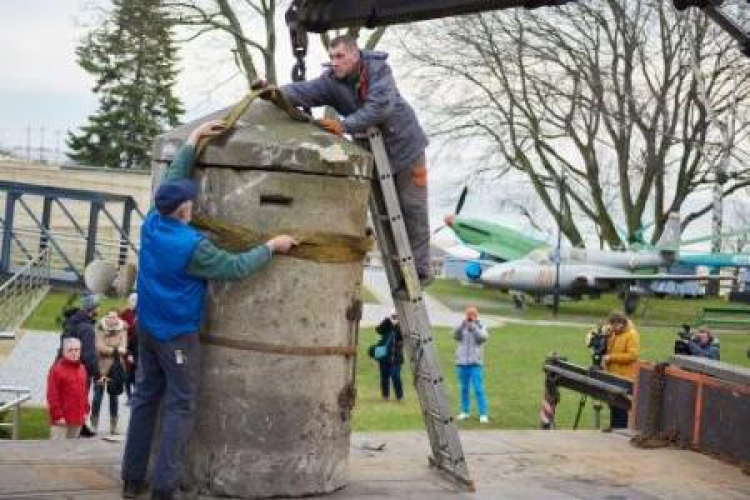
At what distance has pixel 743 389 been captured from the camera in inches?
347

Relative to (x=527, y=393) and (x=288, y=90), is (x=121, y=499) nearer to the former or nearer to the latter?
(x=288, y=90)

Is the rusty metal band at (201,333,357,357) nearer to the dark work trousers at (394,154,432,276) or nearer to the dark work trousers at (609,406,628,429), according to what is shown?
the dark work trousers at (394,154,432,276)

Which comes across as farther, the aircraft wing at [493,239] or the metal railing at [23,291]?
the aircraft wing at [493,239]

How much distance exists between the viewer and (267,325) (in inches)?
256

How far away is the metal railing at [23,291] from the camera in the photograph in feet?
79.2

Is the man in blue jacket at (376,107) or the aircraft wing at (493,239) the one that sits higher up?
the aircraft wing at (493,239)

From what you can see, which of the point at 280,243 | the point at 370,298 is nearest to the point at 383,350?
the point at 280,243

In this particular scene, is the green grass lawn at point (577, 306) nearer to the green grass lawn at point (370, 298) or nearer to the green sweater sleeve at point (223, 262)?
the green grass lawn at point (370, 298)

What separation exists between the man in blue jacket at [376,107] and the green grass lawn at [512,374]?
359 inches

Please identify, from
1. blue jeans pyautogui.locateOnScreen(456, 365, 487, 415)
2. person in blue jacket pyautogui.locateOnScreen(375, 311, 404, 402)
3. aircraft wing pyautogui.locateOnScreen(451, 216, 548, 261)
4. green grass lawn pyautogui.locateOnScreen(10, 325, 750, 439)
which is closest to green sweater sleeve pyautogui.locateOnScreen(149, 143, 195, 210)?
green grass lawn pyautogui.locateOnScreen(10, 325, 750, 439)

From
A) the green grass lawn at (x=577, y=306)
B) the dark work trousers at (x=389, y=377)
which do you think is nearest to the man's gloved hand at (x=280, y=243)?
A: the dark work trousers at (x=389, y=377)

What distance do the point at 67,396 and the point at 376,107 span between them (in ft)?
19.5

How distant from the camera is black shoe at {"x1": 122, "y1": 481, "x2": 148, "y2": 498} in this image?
6.42 meters

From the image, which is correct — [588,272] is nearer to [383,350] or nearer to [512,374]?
[512,374]
